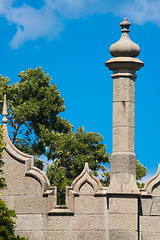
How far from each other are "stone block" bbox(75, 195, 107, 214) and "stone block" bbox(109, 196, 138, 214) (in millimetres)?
343

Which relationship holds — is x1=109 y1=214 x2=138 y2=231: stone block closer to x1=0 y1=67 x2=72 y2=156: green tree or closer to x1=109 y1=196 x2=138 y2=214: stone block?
x1=109 y1=196 x2=138 y2=214: stone block

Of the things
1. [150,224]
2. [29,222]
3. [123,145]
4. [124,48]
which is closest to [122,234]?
[150,224]

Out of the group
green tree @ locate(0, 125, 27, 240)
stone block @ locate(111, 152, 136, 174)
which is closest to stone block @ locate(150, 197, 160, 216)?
stone block @ locate(111, 152, 136, 174)

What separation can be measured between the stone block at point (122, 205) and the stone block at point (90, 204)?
1.13ft

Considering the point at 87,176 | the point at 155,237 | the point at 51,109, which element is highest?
the point at 51,109

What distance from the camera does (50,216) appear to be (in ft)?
81.3

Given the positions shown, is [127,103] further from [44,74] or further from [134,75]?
[44,74]

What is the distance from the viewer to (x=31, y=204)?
81.6ft

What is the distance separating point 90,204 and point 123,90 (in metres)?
3.68

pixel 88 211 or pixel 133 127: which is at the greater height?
pixel 133 127

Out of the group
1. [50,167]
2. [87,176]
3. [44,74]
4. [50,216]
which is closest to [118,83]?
[87,176]

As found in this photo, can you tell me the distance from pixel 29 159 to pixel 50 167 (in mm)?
15325

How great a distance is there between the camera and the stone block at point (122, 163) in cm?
2450

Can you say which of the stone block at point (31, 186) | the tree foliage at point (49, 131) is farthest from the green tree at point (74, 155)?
the stone block at point (31, 186)
